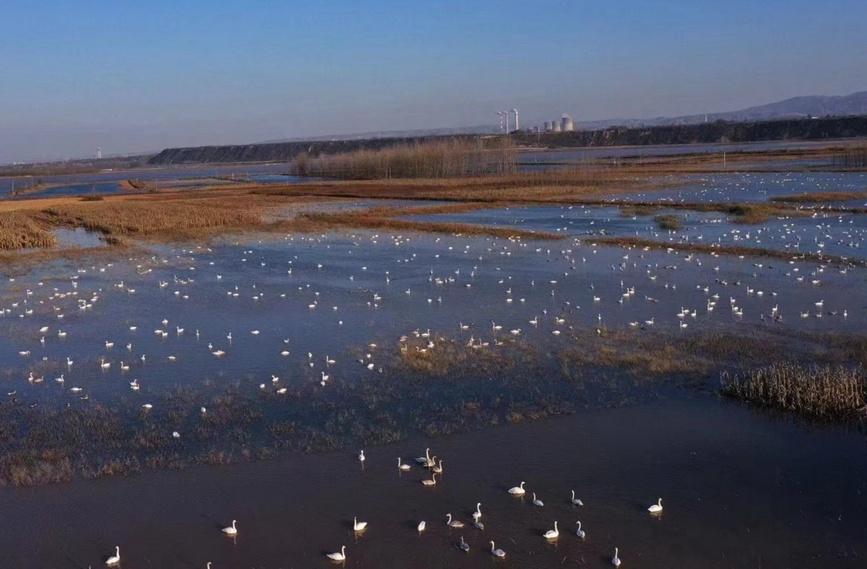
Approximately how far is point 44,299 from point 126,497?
38.6ft

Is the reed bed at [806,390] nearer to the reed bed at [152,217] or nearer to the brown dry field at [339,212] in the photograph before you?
the brown dry field at [339,212]

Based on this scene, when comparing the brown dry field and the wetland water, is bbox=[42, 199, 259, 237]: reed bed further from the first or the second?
the wetland water

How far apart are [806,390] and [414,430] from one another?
4747 millimetres

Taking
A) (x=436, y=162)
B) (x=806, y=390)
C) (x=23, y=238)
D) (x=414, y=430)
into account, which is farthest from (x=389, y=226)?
(x=436, y=162)

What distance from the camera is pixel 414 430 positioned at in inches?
389

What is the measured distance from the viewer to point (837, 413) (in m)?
9.82

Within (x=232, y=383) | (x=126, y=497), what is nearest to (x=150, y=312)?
(x=232, y=383)

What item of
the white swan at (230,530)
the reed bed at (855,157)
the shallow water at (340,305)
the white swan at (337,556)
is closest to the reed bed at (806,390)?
the shallow water at (340,305)

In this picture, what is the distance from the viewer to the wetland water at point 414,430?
7.54m

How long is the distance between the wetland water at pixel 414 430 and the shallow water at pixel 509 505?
1.1 inches

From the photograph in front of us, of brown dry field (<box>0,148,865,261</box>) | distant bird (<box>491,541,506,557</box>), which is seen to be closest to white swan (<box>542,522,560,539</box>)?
distant bird (<box>491,541,506,557</box>)

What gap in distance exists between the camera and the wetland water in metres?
7.54

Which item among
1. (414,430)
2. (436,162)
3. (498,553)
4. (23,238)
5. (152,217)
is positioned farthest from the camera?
(436,162)

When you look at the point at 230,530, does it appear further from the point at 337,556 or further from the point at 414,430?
the point at 414,430
